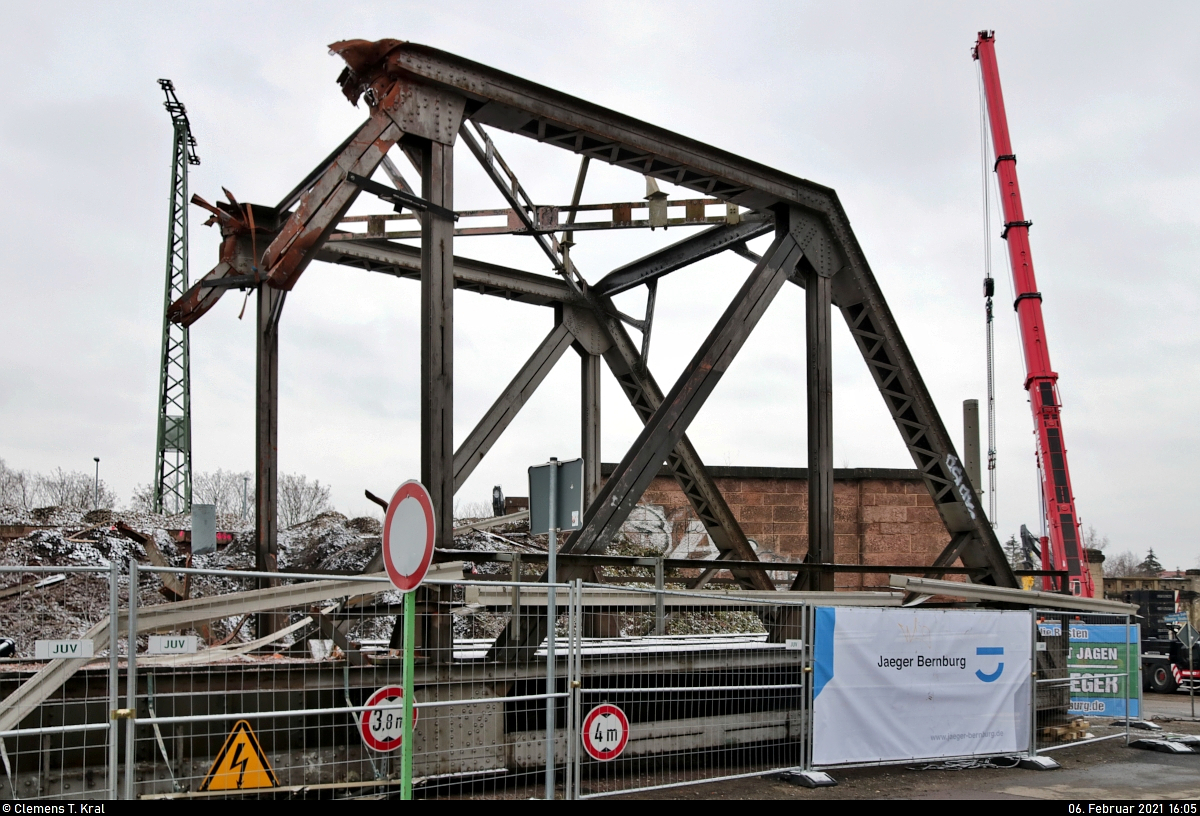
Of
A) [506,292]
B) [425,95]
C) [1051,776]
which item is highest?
[425,95]

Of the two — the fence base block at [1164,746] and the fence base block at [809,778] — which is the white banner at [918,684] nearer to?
the fence base block at [809,778]

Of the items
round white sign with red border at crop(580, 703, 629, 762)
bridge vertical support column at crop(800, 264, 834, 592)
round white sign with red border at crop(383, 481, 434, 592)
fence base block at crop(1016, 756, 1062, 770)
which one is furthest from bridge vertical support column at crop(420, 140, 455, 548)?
fence base block at crop(1016, 756, 1062, 770)

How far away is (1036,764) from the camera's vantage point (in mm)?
11117

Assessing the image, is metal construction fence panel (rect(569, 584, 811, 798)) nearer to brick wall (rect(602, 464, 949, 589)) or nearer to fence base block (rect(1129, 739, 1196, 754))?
fence base block (rect(1129, 739, 1196, 754))

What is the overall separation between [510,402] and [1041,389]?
20.2 m

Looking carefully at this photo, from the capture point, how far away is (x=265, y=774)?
7191mm

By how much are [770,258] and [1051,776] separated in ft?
20.5

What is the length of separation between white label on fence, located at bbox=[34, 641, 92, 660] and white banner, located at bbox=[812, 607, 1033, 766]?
20.5ft

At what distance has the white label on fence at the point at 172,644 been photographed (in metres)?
6.31

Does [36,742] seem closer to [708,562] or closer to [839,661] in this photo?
[839,661]

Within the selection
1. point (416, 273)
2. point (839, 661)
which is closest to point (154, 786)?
point (839, 661)

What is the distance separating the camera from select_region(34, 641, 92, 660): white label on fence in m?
5.80

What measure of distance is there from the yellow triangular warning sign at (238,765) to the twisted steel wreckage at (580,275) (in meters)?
2.52

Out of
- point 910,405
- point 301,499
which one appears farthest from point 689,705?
point 301,499
